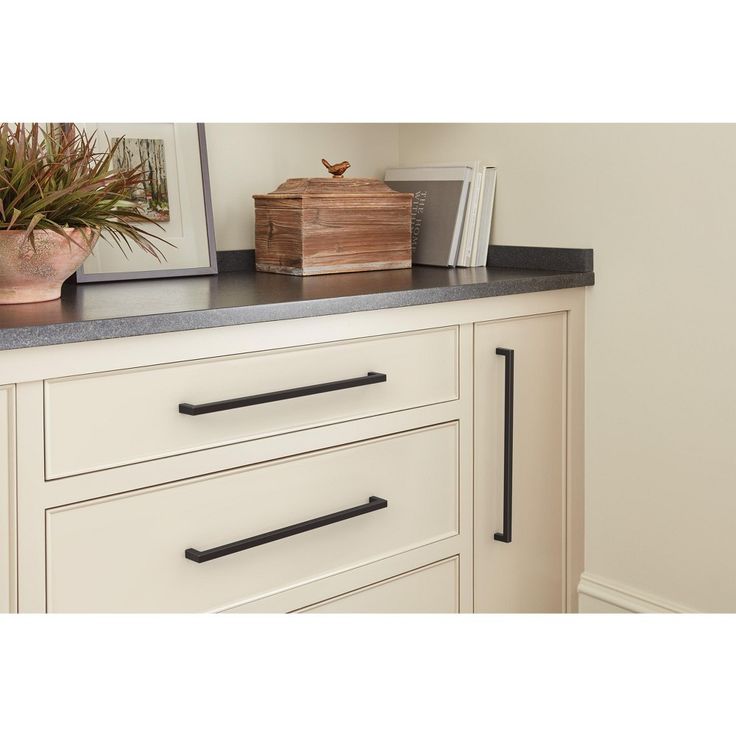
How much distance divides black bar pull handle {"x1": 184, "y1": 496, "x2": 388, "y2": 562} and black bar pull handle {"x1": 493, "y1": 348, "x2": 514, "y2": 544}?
0.31 metres

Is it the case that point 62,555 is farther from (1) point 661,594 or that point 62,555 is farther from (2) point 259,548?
(1) point 661,594

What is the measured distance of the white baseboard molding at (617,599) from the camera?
203 cm

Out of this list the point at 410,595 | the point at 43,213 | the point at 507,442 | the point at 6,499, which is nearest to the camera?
the point at 6,499

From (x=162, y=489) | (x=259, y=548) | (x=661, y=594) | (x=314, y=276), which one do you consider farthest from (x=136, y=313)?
(x=661, y=594)

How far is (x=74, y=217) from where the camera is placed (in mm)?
1521

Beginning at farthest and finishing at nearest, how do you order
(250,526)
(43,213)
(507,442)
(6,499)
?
(507,442), (250,526), (43,213), (6,499)

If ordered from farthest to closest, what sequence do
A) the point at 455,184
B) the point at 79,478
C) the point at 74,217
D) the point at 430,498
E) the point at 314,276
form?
the point at 455,184, the point at 314,276, the point at 430,498, the point at 74,217, the point at 79,478

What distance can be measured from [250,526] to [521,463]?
26.0 inches

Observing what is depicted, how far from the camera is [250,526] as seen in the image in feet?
5.20

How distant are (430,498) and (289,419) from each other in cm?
38

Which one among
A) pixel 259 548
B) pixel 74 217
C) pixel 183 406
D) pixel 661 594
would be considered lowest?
pixel 661 594

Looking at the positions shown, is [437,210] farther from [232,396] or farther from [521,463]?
[232,396]

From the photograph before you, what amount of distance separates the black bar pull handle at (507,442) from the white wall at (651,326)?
0.91ft

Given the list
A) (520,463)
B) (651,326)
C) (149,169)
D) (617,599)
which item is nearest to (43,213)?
(149,169)
